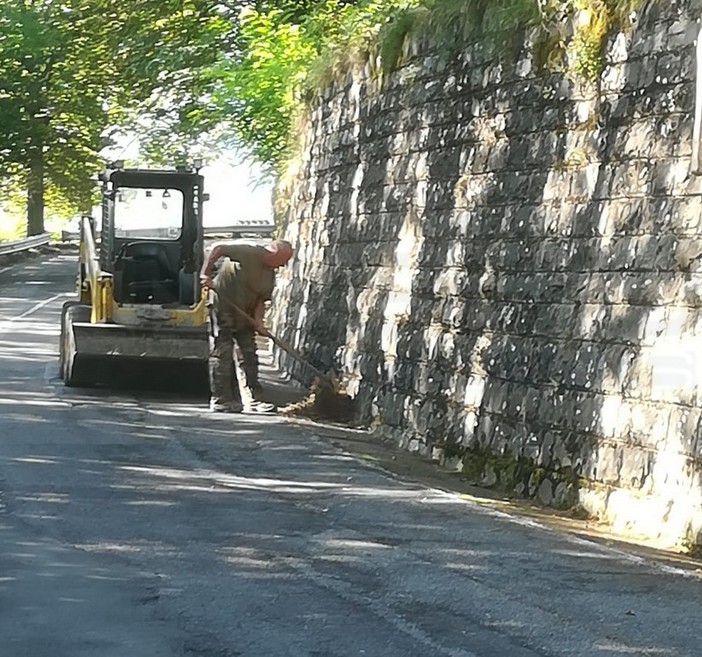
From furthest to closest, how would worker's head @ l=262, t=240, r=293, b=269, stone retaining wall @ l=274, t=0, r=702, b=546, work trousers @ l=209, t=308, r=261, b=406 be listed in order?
worker's head @ l=262, t=240, r=293, b=269
work trousers @ l=209, t=308, r=261, b=406
stone retaining wall @ l=274, t=0, r=702, b=546

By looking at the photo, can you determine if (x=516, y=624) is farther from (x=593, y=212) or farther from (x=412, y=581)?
(x=593, y=212)

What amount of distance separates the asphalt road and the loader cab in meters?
5.17

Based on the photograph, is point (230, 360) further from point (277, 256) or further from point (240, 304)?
point (277, 256)

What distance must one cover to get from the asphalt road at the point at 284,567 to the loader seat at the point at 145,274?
198 inches

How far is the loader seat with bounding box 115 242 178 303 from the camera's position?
55.3ft

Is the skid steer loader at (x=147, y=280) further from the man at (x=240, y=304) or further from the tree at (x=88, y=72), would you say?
the tree at (x=88, y=72)

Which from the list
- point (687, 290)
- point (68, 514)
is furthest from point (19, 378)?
point (687, 290)

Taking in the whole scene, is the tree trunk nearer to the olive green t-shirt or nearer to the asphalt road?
the olive green t-shirt

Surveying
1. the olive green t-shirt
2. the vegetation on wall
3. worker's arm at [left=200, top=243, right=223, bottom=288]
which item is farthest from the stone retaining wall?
worker's arm at [left=200, top=243, right=223, bottom=288]

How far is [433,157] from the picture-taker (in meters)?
13.4

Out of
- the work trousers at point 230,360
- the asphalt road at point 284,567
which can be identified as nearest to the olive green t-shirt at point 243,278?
the work trousers at point 230,360

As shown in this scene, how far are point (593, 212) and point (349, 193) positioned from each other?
6338 millimetres

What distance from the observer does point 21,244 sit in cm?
4409

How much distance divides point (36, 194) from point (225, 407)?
44463mm
